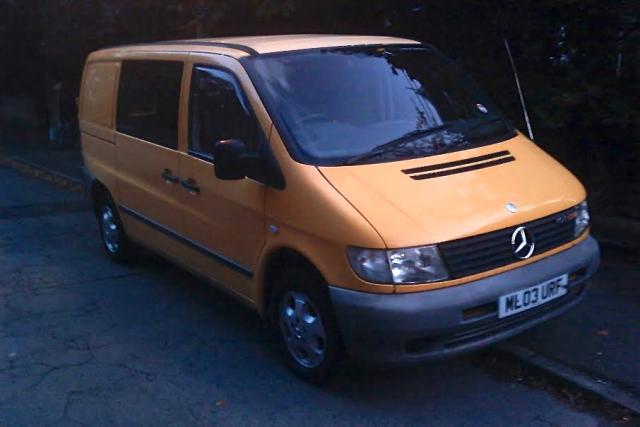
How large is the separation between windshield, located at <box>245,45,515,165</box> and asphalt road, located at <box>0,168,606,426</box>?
4.34ft

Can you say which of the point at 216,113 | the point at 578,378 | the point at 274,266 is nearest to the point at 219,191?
the point at 216,113

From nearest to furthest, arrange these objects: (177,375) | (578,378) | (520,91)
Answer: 1. (578,378)
2. (177,375)
3. (520,91)

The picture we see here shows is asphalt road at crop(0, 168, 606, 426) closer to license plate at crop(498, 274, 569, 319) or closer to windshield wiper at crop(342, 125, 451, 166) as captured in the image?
license plate at crop(498, 274, 569, 319)

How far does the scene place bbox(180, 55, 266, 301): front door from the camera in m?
5.15

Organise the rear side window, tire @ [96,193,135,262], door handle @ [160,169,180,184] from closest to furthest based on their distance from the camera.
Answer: door handle @ [160,169,180,184] → the rear side window → tire @ [96,193,135,262]

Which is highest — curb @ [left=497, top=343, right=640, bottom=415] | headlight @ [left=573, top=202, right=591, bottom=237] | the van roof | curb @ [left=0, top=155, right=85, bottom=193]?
the van roof

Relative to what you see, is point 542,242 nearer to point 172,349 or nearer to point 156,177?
point 172,349

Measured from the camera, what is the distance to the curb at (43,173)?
12141 mm

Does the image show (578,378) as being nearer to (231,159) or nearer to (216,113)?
(231,159)

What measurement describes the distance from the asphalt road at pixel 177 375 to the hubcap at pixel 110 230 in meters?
0.34

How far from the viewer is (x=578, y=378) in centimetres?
476

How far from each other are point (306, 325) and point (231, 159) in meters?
1.05

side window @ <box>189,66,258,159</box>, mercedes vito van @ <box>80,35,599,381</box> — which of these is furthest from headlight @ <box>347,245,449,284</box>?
side window @ <box>189,66,258,159</box>

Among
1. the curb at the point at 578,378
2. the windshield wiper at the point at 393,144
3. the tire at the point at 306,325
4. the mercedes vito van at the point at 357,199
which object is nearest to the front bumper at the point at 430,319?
the mercedes vito van at the point at 357,199
